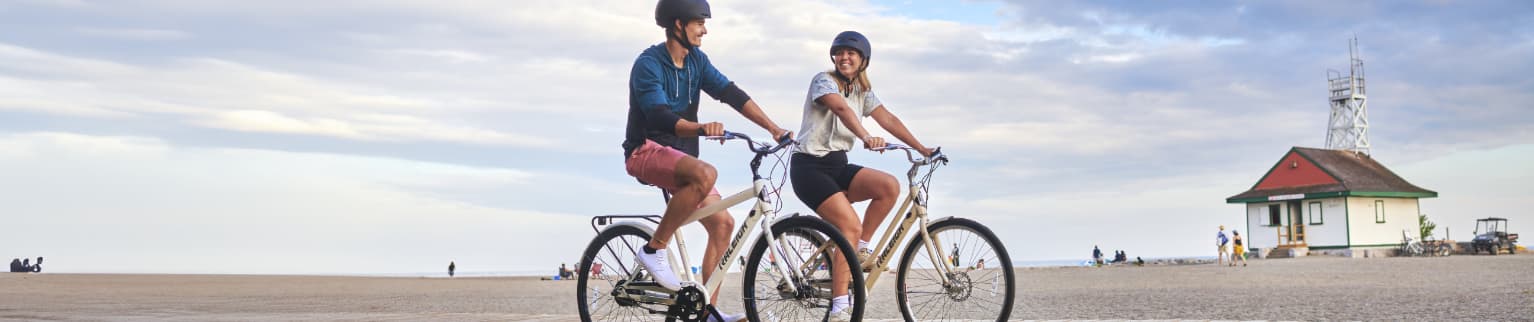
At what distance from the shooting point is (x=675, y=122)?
4785mm

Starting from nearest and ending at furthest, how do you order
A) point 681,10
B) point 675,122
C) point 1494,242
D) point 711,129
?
point 711,129, point 675,122, point 681,10, point 1494,242

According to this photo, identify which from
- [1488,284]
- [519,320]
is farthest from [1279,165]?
[519,320]

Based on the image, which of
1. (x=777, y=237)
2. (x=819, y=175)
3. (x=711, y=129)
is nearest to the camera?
(x=711, y=129)

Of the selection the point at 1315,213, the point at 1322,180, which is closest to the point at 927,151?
the point at 1315,213

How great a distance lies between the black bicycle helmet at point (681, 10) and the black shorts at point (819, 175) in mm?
800

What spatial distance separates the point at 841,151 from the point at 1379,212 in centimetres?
4585

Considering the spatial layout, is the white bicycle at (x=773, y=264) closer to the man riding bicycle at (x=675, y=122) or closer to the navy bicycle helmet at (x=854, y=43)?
the man riding bicycle at (x=675, y=122)

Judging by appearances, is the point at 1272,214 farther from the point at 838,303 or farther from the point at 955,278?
the point at 838,303

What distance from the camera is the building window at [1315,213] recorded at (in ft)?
148

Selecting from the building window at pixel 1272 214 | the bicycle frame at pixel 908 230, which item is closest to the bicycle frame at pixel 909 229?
the bicycle frame at pixel 908 230

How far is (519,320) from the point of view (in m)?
8.33

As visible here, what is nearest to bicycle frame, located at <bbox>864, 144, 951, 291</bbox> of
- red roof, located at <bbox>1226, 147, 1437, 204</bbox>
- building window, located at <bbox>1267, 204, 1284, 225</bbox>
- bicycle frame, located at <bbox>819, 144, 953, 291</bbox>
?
bicycle frame, located at <bbox>819, 144, 953, 291</bbox>

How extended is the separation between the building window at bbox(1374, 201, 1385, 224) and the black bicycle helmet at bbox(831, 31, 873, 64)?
4531 centimetres

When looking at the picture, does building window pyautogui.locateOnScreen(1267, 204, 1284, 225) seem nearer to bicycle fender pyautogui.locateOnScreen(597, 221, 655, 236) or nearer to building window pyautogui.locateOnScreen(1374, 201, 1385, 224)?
building window pyautogui.locateOnScreen(1374, 201, 1385, 224)
